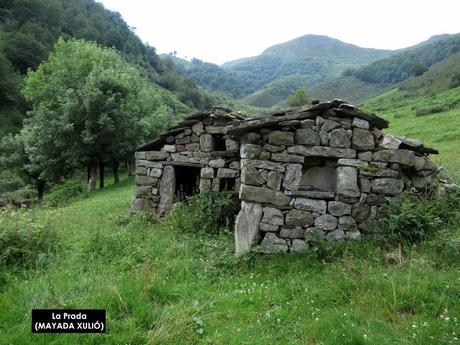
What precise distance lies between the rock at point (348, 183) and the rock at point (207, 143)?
196 inches

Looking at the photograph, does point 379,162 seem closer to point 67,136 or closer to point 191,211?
point 191,211

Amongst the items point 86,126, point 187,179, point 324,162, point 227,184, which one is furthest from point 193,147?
point 86,126

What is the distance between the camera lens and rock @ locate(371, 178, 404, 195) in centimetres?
635

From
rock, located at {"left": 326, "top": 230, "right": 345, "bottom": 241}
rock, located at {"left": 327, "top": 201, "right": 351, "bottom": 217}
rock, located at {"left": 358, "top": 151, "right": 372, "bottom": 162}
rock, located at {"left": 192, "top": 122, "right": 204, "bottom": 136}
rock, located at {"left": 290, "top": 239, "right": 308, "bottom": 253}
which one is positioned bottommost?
rock, located at {"left": 290, "top": 239, "right": 308, "bottom": 253}

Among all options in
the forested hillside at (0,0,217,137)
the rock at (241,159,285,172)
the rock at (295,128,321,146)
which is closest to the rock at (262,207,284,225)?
the rock at (241,159,285,172)

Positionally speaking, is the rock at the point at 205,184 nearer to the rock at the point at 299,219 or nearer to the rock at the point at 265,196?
the rock at the point at 265,196

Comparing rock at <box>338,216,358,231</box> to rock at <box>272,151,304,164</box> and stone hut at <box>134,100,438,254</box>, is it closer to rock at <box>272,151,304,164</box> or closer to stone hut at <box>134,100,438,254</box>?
stone hut at <box>134,100,438,254</box>

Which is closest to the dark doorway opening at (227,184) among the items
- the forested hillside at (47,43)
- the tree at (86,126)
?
the tree at (86,126)

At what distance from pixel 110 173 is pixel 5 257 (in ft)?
99.0

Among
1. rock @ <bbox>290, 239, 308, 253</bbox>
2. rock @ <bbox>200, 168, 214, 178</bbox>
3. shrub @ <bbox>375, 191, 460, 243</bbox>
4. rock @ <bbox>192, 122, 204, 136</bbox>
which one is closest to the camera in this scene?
shrub @ <bbox>375, 191, 460, 243</bbox>

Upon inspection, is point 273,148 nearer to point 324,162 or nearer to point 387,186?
point 324,162

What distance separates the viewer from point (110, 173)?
34.3 metres

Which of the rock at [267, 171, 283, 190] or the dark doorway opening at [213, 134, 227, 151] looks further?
the dark doorway opening at [213, 134, 227, 151]

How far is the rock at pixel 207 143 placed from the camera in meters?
10.5
